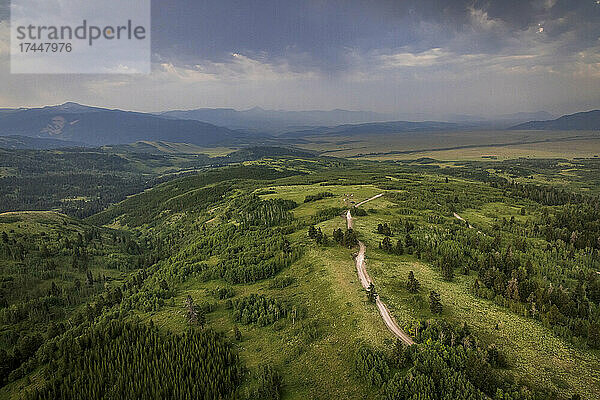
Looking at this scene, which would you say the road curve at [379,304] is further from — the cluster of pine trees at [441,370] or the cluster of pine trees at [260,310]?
the cluster of pine trees at [260,310]

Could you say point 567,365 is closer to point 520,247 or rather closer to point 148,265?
point 520,247

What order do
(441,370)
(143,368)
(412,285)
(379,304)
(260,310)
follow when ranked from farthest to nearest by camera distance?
1. (260,310)
2. (412,285)
3. (379,304)
4. (143,368)
5. (441,370)

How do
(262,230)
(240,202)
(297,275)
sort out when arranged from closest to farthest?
(297,275), (262,230), (240,202)

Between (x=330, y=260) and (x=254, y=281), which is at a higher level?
(x=330, y=260)

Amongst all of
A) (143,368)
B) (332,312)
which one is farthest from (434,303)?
(143,368)

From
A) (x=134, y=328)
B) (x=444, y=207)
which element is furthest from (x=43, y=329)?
(x=444, y=207)

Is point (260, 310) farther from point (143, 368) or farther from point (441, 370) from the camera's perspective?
point (441, 370)

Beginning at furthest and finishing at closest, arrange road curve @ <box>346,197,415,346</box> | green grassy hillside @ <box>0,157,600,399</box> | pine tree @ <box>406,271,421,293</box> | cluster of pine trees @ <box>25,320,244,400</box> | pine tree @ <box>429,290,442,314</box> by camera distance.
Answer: pine tree @ <box>406,271,421,293</box>
pine tree @ <box>429,290,442,314</box>
road curve @ <box>346,197,415,346</box>
cluster of pine trees @ <box>25,320,244,400</box>
green grassy hillside @ <box>0,157,600,399</box>

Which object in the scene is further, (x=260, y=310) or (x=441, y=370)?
(x=260, y=310)

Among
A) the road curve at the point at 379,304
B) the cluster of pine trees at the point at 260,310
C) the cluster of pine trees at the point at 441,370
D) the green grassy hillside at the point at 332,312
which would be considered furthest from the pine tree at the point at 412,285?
the cluster of pine trees at the point at 260,310

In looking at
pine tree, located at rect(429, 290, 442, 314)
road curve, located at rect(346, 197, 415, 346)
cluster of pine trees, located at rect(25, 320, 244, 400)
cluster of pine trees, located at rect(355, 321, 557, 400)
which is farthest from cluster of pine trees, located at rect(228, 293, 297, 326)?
pine tree, located at rect(429, 290, 442, 314)

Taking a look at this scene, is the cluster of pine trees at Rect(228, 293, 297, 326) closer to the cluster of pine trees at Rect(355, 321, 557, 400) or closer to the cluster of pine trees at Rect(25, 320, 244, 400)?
the cluster of pine trees at Rect(25, 320, 244, 400)
